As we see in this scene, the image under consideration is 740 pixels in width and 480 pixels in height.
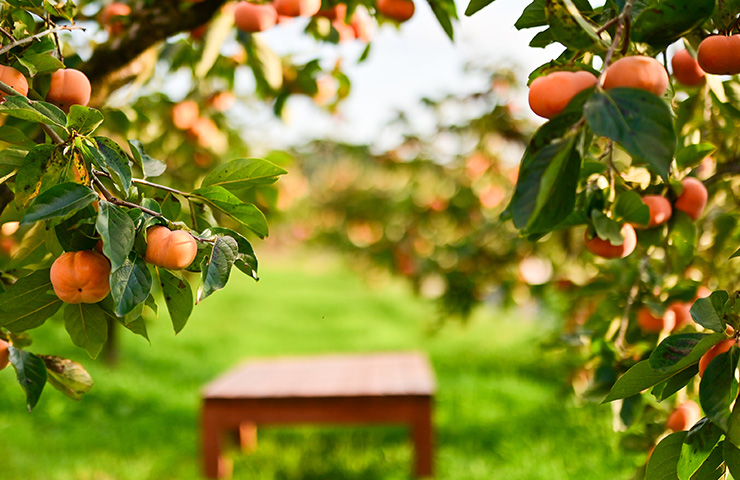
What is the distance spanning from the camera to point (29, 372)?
0.69m

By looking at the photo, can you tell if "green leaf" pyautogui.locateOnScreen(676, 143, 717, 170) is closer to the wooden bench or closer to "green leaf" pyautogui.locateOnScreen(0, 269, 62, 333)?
"green leaf" pyautogui.locateOnScreen(0, 269, 62, 333)

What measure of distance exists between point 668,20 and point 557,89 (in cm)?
13

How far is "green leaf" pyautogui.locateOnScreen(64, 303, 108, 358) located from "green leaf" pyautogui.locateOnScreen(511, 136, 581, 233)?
0.44 meters

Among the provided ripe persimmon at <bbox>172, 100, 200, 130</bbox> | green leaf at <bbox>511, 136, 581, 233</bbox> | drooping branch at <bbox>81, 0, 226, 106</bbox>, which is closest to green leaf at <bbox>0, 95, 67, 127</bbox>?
green leaf at <bbox>511, 136, 581, 233</bbox>

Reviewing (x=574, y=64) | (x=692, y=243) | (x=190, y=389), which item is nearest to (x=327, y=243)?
(x=190, y=389)

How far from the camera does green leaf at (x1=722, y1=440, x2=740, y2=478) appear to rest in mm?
556

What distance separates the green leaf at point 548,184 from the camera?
1.51 feet

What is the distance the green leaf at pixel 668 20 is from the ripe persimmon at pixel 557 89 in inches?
3.3

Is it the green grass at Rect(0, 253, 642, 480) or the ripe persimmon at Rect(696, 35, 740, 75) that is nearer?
the ripe persimmon at Rect(696, 35, 740, 75)

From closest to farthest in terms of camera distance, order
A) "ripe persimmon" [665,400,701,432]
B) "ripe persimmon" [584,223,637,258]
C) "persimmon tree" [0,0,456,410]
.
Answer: "persimmon tree" [0,0,456,410] → "ripe persimmon" [584,223,637,258] → "ripe persimmon" [665,400,701,432]

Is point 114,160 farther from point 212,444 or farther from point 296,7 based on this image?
point 212,444

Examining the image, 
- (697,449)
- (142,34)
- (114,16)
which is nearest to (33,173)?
(142,34)

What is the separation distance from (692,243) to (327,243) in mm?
3221

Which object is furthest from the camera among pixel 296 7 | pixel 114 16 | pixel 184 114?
pixel 184 114
